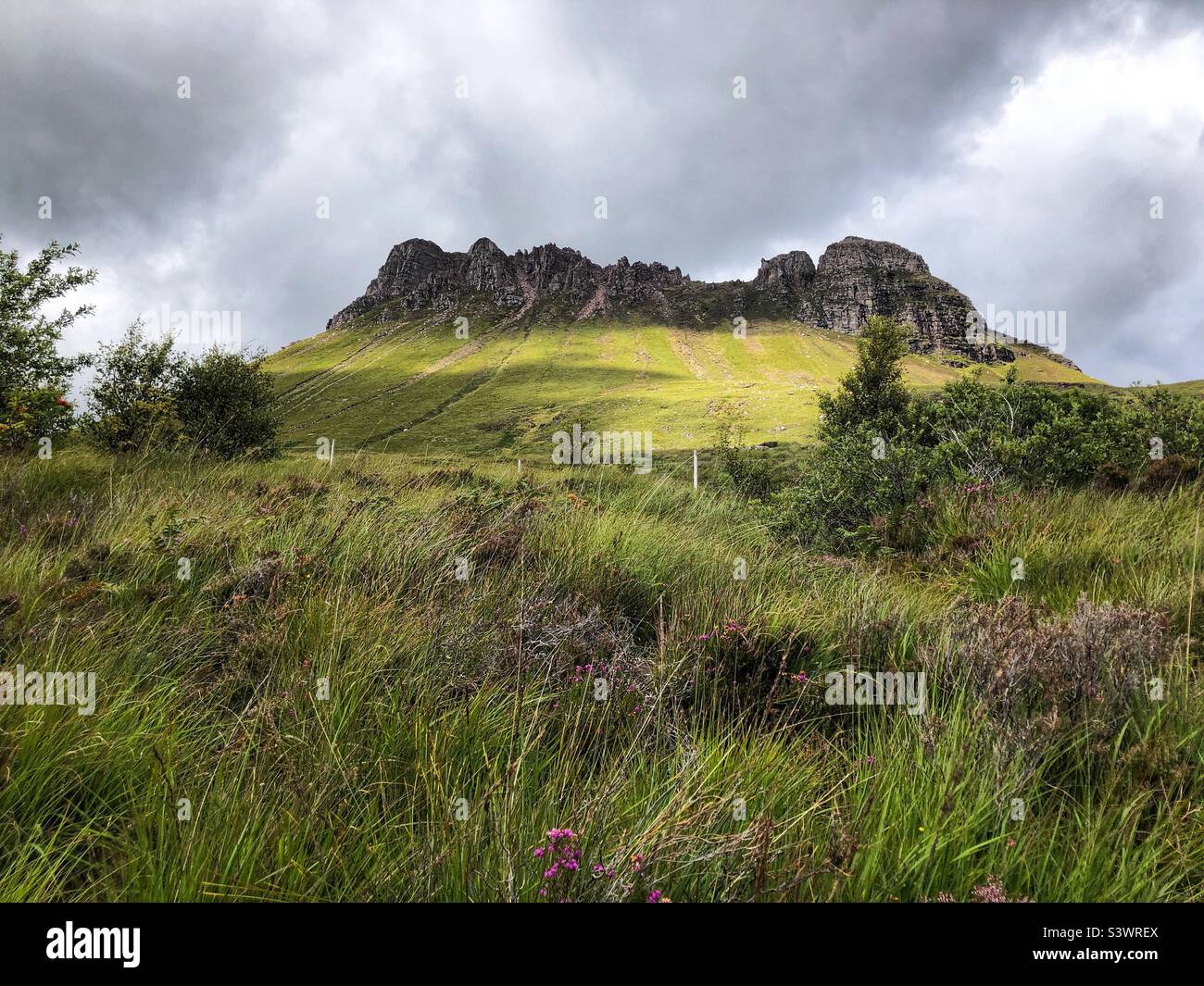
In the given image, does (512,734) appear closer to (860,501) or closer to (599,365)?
(860,501)

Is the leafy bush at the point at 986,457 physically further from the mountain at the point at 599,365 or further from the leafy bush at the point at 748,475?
the mountain at the point at 599,365

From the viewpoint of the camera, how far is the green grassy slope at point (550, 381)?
200ft

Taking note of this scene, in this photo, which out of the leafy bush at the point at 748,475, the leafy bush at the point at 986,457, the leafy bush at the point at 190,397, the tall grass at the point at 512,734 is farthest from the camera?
the leafy bush at the point at 748,475

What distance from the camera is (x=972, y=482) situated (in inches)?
282

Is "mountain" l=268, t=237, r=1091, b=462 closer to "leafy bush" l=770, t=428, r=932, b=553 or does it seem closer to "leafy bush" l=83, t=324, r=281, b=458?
"leafy bush" l=83, t=324, r=281, b=458

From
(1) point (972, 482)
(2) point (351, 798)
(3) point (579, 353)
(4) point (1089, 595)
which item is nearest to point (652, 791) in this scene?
(2) point (351, 798)

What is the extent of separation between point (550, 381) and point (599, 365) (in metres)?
20.5

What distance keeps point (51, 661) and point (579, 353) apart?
5439 inches

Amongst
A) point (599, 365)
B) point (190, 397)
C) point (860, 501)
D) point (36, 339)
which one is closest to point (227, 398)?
point (190, 397)

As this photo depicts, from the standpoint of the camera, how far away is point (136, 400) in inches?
529

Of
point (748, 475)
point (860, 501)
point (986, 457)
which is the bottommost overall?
point (860, 501)

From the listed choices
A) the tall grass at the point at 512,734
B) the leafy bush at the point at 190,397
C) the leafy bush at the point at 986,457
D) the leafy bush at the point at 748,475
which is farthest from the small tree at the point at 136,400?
the leafy bush at the point at 748,475

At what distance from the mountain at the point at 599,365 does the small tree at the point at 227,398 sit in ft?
28.0
